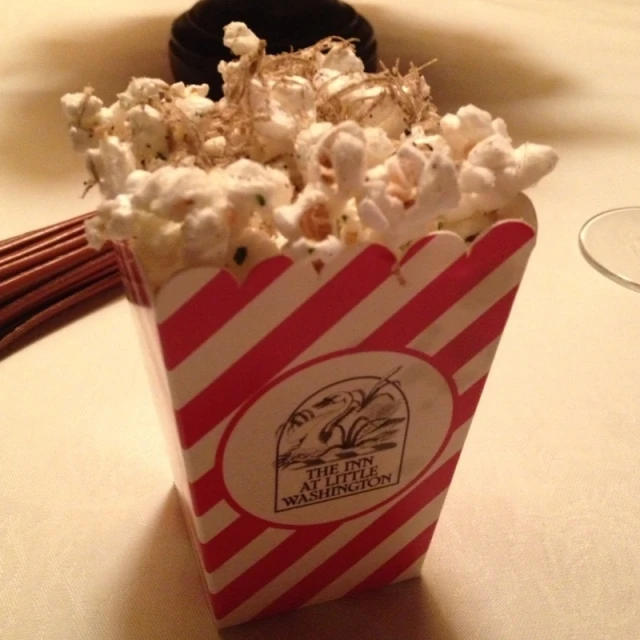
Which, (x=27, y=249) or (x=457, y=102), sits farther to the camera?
(x=457, y=102)

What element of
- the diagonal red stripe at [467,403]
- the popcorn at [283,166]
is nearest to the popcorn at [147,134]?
the popcorn at [283,166]

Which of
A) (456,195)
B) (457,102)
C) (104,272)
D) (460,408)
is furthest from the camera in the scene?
(457,102)

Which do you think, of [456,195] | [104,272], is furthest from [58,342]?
[456,195]

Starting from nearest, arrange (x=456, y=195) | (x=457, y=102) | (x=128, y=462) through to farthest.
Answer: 1. (x=456, y=195)
2. (x=128, y=462)
3. (x=457, y=102)

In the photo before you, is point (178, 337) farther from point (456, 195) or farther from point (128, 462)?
point (128, 462)

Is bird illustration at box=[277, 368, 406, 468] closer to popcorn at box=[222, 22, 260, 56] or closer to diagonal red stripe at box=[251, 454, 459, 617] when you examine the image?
diagonal red stripe at box=[251, 454, 459, 617]

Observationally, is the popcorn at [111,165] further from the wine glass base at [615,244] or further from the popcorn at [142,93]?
the wine glass base at [615,244]

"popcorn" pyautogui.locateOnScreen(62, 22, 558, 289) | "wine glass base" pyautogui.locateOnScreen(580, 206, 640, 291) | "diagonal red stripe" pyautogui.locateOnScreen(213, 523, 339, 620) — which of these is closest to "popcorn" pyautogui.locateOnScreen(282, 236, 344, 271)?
"popcorn" pyautogui.locateOnScreen(62, 22, 558, 289)

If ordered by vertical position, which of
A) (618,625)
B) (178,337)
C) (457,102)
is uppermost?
(178,337)
